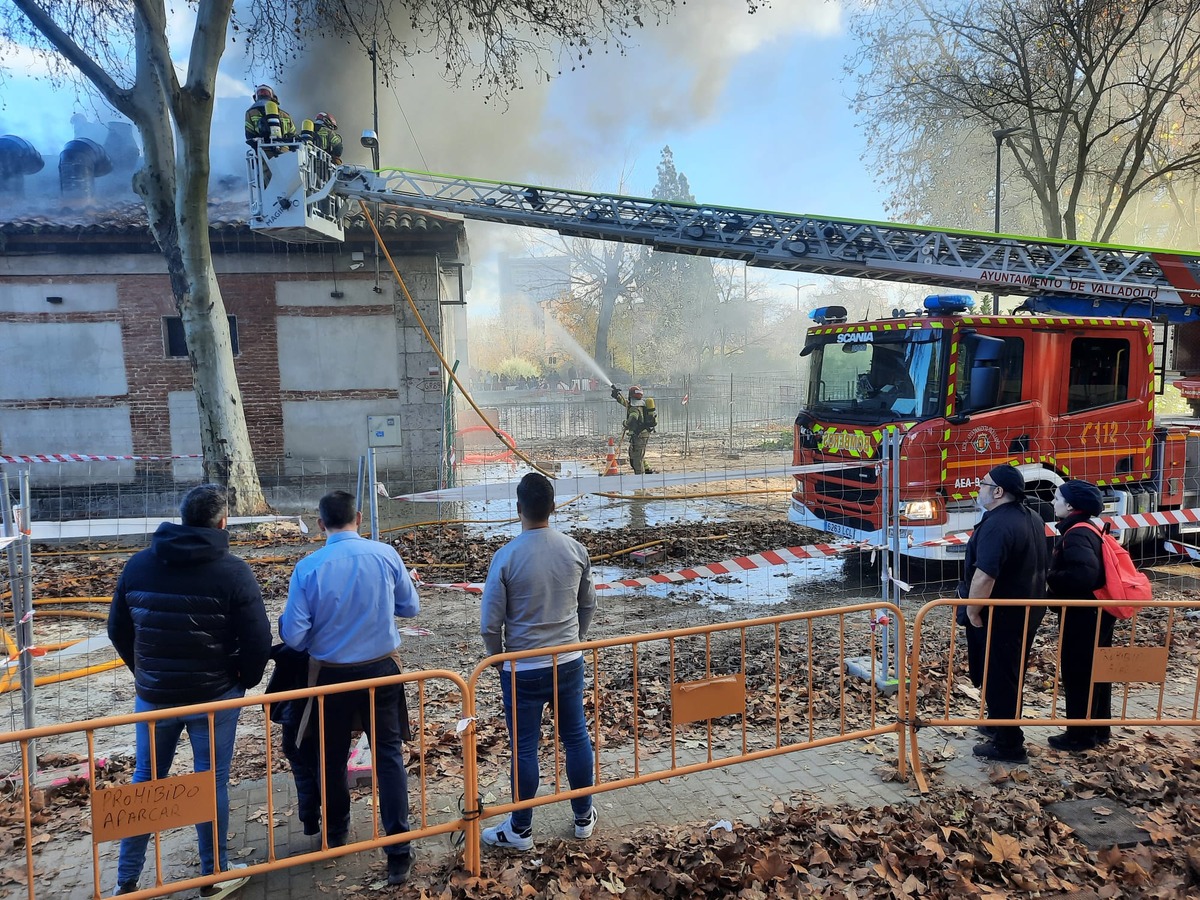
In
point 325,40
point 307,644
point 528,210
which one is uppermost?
point 325,40

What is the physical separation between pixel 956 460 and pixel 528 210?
7.13 metres

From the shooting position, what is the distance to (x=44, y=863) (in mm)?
3268

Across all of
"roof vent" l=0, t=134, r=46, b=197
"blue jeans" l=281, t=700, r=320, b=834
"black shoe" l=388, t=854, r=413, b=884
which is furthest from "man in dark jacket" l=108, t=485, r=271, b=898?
"roof vent" l=0, t=134, r=46, b=197

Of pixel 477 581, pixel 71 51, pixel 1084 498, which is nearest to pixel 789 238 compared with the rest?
pixel 477 581

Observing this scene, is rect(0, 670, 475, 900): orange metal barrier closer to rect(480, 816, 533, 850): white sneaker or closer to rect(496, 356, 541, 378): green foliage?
rect(480, 816, 533, 850): white sneaker

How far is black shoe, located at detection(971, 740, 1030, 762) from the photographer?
411 cm

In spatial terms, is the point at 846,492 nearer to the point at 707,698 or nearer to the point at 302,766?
the point at 707,698

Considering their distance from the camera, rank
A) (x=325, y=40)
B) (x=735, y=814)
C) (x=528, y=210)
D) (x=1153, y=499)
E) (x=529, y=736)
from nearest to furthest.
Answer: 1. (x=529, y=736)
2. (x=735, y=814)
3. (x=1153, y=499)
4. (x=528, y=210)
5. (x=325, y=40)

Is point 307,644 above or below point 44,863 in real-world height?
above

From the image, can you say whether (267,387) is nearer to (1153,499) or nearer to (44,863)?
(44,863)

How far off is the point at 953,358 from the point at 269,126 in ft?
30.7

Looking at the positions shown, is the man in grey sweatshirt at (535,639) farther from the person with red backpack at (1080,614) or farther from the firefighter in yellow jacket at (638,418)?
the firefighter in yellow jacket at (638,418)

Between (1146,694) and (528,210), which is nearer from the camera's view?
(1146,694)

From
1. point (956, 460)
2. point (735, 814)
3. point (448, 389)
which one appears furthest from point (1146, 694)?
point (448, 389)
